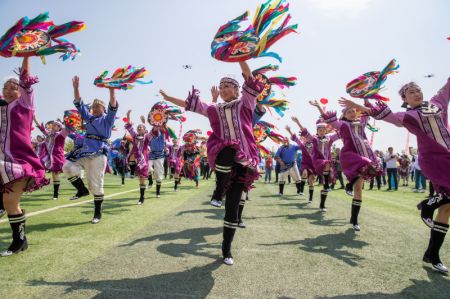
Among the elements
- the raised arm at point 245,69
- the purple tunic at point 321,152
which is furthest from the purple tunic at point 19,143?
the purple tunic at point 321,152

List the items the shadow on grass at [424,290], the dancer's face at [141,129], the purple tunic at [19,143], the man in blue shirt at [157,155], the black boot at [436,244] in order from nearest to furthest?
1. the shadow on grass at [424,290]
2. the black boot at [436,244]
3. the purple tunic at [19,143]
4. the dancer's face at [141,129]
5. the man in blue shirt at [157,155]

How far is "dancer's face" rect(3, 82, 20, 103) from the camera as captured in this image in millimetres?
3680

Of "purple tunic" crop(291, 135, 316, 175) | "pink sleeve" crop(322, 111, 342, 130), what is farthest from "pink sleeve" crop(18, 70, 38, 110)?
"purple tunic" crop(291, 135, 316, 175)

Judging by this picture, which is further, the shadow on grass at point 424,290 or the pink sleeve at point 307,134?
the pink sleeve at point 307,134

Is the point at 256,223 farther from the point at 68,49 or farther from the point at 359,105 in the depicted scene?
the point at 68,49

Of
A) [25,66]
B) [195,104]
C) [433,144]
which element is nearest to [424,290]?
[433,144]

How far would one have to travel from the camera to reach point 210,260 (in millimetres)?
3428

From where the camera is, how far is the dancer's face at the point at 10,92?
12.1 feet

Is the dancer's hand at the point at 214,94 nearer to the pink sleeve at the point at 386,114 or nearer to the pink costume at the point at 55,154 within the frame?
the pink sleeve at the point at 386,114

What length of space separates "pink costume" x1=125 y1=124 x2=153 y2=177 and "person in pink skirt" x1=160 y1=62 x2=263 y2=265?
5226 millimetres

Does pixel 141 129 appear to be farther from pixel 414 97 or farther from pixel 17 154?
pixel 414 97

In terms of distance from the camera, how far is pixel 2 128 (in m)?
3.53

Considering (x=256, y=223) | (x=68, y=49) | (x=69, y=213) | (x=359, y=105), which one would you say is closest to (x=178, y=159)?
(x=69, y=213)

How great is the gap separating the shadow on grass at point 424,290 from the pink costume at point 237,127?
165cm
